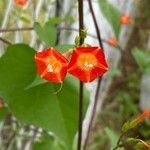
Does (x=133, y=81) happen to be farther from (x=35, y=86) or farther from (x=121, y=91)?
(x=35, y=86)

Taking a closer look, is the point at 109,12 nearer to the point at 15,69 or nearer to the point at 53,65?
the point at 15,69

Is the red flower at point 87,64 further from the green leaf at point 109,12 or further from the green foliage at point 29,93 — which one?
the green leaf at point 109,12

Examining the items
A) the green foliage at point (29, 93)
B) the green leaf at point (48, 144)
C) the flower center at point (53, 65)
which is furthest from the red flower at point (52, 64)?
the green leaf at point (48, 144)

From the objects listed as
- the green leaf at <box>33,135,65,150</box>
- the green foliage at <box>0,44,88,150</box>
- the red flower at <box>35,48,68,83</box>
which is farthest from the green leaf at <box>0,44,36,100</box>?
the green leaf at <box>33,135,65,150</box>

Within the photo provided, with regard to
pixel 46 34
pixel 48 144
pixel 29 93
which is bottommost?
pixel 48 144

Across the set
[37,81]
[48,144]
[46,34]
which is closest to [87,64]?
[37,81]
